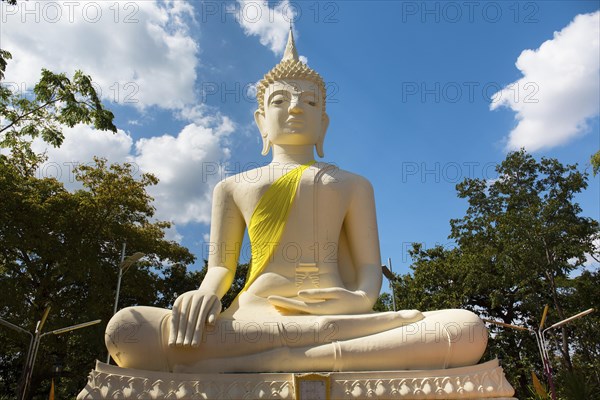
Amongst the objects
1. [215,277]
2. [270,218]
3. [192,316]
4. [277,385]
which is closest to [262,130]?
[270,218]

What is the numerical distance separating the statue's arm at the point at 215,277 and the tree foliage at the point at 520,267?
15435mm

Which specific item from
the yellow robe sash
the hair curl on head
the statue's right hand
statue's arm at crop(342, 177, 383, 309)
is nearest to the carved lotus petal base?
the statue's right hand

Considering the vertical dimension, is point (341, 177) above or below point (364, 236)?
above

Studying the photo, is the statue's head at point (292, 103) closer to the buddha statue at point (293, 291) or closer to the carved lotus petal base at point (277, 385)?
the buddha statue at point (293, 291)

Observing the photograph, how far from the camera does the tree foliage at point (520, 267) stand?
19.4 metres

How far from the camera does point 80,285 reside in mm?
17625

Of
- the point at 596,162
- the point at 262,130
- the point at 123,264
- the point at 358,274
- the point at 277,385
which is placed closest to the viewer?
the point at 277,385

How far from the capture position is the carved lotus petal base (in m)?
4.74

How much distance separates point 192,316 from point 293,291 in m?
1.46

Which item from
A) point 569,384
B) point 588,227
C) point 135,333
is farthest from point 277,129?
point 588,227

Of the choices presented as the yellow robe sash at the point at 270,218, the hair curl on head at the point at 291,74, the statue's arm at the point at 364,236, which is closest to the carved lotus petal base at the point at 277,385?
the statue's arm at the point at 364,236

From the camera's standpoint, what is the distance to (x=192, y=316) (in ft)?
16.9

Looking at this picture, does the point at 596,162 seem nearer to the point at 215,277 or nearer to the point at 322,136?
the point at 322,136

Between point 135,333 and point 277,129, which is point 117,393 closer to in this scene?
point 135,333
